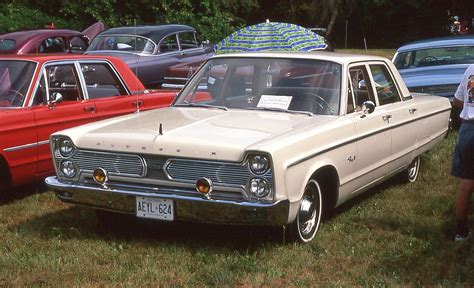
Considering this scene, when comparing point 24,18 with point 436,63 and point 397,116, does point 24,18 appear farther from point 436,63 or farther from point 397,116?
point 397,116

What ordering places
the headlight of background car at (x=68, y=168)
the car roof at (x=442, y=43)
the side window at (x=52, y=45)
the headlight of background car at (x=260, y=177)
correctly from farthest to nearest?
the side window at (x=52, y=45), the car roof at (x=442, y=43), the headlight of background car at (x=68, y=168), the headlight of background car at (x=260, y=177)

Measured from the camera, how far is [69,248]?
5449 mm

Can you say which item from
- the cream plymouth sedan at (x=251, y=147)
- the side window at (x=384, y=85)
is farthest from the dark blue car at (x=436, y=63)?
the cream plymouth sedan at (x=251, y=147)

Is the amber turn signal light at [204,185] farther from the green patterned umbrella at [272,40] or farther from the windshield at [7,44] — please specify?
the windshield at [7,44]

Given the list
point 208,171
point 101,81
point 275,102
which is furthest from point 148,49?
point 208,171

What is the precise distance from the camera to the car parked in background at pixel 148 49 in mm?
14148

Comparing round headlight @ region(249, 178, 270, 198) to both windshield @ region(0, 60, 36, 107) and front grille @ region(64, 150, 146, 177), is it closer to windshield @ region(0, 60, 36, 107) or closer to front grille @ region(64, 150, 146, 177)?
front grille @ region(64, 150, 146, 177)

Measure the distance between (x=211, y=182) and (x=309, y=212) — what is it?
0.93m

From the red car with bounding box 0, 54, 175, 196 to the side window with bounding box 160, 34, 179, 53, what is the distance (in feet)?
20.9

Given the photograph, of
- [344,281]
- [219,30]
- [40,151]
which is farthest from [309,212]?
[219,30]

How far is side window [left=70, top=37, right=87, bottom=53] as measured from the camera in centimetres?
1564

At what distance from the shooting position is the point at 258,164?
4.96 metres

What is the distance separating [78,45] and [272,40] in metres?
5.08

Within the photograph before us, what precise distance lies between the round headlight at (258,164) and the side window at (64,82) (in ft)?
10.4
